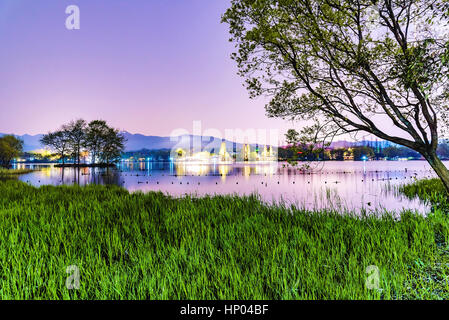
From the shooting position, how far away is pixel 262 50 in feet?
36.6

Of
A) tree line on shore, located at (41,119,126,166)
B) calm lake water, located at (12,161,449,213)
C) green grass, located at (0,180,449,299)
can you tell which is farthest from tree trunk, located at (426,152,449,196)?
tree line on shore, located at (41,119,126,166)

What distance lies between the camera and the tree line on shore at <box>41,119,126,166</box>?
72.6 m

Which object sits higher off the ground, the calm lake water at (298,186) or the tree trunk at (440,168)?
the tree trunk at (440,168)

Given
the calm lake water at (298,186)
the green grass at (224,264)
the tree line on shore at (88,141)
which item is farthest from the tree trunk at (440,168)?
the tree line on shore at (88,141)

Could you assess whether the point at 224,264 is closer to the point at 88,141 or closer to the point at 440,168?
the point at 440,168

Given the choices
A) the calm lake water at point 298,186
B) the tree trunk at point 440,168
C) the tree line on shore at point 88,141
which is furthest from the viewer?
the tree line on shore at point 88,141

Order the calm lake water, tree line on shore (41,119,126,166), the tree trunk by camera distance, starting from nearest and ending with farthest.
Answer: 1. the tree trunk
2. the calm lake water
3. tree line on shore (41,119,126,166)

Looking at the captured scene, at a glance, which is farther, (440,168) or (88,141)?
(88,141)

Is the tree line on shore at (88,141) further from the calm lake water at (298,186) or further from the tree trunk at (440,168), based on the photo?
the tree trunk at (440,168)

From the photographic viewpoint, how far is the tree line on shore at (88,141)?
72.6 metres

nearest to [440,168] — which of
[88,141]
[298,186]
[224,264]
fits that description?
[224,264]

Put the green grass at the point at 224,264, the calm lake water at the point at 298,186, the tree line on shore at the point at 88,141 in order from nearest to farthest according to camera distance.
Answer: the green grass at the point at 224,264 → the calm lake water at the point at 298,186 → the tree line on shore at the point at 88,141

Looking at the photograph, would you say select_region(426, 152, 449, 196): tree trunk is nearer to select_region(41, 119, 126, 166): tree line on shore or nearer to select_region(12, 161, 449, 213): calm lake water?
select_region(12, 161, 449, 213): calm lake water

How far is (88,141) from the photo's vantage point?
72875 mm
